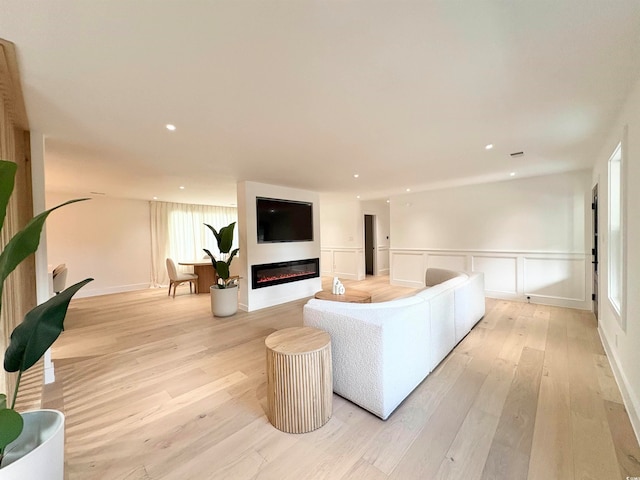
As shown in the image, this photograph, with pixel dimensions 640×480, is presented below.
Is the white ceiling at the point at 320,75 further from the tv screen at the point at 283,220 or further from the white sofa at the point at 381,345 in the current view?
the tv screen at the point at 283,220

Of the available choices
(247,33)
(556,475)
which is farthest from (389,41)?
(556,475)

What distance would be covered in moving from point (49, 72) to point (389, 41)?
2005 millimetres

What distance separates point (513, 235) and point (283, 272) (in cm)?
452

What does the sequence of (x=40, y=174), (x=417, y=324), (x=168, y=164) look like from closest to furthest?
(x=417, y=324) < (x=40, y=174) < (x=168, y=164)

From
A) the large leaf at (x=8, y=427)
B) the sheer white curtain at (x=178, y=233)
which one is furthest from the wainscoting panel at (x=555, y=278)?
the sheer white curtain at (x=178, y=233)

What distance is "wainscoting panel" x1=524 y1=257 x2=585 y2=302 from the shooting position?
170 inches

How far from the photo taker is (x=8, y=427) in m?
0.85

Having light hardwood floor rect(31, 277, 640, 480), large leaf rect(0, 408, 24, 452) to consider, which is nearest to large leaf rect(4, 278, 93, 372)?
large leaf rect(0, 408, 24, 452)

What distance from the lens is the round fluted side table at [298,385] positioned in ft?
5.45

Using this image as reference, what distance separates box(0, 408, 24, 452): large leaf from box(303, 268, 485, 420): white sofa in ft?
5.29

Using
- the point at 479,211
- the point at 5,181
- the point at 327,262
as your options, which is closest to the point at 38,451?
the point at 5,181

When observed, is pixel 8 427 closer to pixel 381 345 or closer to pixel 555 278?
pixel 381 345

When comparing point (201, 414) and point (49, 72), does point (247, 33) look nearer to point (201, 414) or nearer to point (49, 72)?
point (49, 72)

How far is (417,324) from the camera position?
6.97ft
